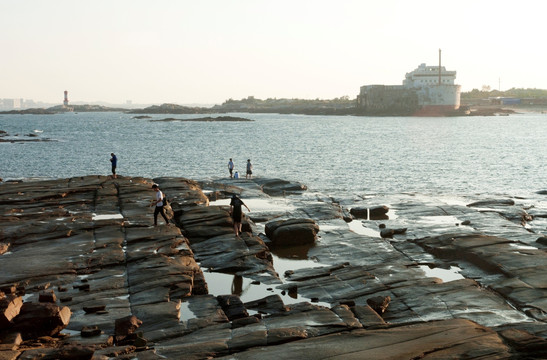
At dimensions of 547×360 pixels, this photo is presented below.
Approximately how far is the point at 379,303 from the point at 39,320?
9.89m

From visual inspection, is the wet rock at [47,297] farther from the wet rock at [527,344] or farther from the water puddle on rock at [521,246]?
the water puddle on rock at [521,246]

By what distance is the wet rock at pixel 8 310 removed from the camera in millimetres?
16078

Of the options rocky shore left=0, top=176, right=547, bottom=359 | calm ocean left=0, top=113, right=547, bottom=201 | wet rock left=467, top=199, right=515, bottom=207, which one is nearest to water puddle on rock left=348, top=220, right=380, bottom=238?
rocky shore left=0, top=176, right=547, bottom=359

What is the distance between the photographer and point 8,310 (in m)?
16.2

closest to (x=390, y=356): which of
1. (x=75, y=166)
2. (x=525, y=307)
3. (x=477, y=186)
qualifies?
(x=525, y=307)

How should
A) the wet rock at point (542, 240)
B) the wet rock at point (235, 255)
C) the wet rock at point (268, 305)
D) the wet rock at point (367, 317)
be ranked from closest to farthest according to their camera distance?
the wet rock at point (367, 317), the wet rock at point (268, 305), the wet rock at point (235, 255), the wet rock at point (542, 240)

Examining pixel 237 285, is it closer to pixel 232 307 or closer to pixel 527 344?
pixel 232 307

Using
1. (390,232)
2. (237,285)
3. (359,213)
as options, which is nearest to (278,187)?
(359,213)

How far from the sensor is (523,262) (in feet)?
76.7

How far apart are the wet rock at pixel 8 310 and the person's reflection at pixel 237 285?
7.44 meters

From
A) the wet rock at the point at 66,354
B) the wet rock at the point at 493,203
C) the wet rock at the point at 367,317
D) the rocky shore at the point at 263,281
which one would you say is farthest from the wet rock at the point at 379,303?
the wet rock at the point at 493,203

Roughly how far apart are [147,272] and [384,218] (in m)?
18.8

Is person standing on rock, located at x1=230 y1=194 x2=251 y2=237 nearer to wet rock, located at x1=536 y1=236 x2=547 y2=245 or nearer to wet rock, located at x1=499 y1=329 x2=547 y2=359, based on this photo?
wet rock, located at x1=536 y1=236 x2=547 y2=245

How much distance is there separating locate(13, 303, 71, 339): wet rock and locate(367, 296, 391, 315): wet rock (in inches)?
357
